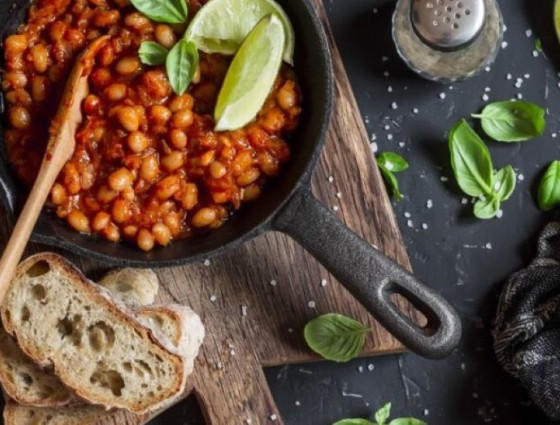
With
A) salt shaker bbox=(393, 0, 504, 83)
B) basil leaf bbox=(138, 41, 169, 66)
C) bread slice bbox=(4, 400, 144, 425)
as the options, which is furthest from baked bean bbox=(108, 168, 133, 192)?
salt shaker bbox=(393, 0, 504, 83)

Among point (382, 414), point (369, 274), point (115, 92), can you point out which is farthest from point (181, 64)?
point (382, 414)

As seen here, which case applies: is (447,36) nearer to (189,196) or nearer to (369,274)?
(369,274)

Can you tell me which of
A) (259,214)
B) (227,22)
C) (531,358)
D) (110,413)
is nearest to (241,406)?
(110,413)

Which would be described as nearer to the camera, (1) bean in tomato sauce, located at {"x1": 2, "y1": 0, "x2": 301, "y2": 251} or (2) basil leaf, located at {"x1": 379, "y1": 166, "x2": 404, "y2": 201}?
(1) bean in tomato sauce, located at {"x1": 2, "y1": 0, "x2": 301, "y2": 251}

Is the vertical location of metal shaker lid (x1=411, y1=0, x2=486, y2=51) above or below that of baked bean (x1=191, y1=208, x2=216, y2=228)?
above

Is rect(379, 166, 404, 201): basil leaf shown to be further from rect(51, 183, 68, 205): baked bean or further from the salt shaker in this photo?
rect(51, 183, 68, 205): baked bean

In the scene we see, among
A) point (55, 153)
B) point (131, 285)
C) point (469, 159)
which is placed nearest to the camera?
point (55, 153)

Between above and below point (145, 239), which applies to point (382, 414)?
below
